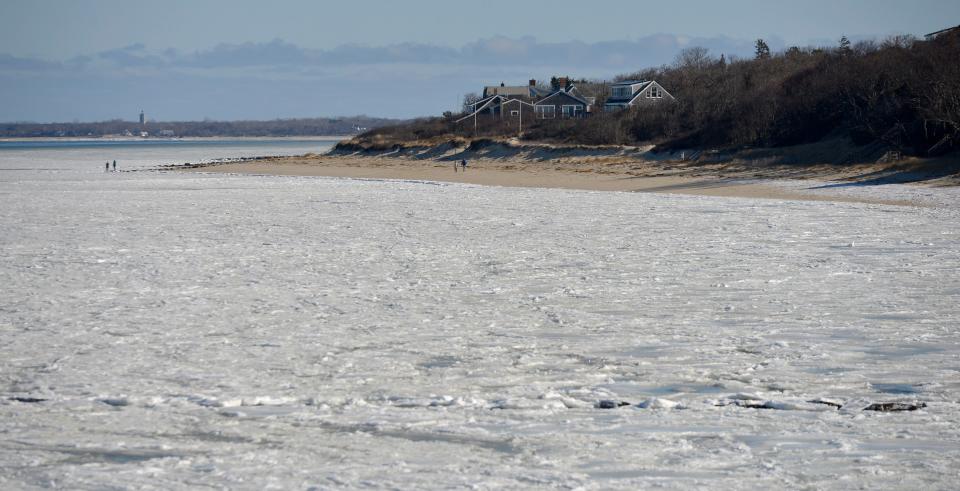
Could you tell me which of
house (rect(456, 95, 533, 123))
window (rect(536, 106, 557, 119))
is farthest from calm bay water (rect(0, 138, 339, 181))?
window (rect(536, 106, 557, 119))

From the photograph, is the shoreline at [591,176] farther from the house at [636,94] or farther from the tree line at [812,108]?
the house at [636,94]

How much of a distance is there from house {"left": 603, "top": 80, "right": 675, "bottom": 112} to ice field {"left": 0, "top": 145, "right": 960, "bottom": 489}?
62.0m

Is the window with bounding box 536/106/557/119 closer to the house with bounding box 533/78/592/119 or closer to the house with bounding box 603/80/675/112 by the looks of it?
the house with bounding box 533/78/592/119

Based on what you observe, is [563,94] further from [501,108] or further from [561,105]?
[501,108]

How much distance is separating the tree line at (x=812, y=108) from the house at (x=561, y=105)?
981cm

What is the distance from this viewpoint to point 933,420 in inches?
244

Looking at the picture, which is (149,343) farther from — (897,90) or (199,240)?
(897,90)

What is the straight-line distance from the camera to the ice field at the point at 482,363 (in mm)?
5512

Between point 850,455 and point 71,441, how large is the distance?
14.0 feet

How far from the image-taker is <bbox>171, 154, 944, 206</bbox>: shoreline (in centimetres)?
3150

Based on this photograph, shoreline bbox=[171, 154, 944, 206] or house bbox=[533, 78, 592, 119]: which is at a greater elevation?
house bbox=[533, 78, 592, 119]

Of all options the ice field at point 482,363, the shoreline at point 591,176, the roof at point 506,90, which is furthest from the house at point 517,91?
the ice field at point 482,363

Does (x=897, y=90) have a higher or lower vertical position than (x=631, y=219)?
higher

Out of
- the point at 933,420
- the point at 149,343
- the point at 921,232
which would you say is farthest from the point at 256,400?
the point at 921,232
